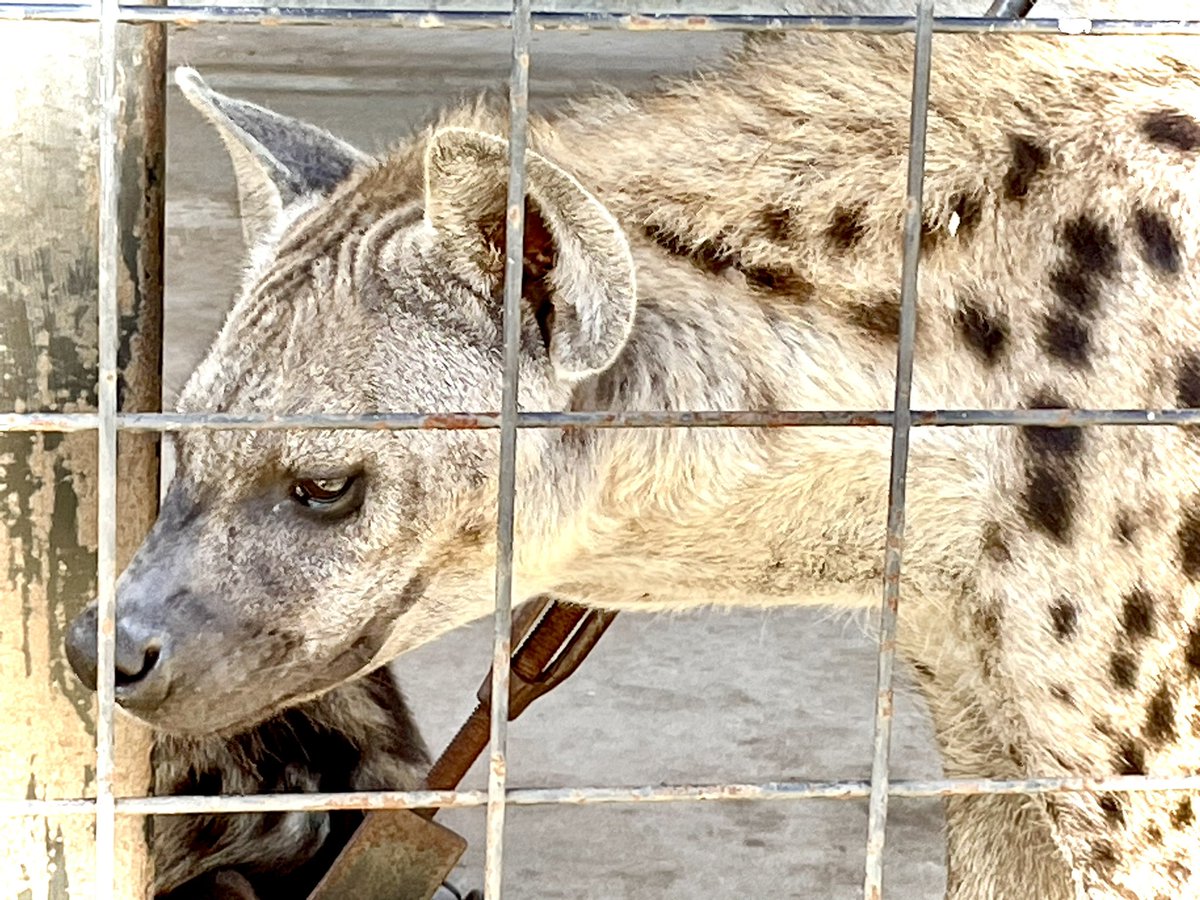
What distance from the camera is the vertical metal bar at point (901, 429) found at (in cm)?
117

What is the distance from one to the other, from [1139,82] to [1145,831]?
63 centimetres

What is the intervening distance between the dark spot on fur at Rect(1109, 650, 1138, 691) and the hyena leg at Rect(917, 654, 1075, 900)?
242 millimetres

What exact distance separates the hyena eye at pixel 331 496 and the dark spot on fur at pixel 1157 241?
67cm

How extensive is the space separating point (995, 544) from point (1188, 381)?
211 millimetres

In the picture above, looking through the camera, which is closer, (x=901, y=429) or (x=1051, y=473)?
(x=901, y=429)

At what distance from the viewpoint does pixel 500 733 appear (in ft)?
3.80

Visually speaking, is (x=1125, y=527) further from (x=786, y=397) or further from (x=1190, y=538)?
(x=786, y=397)

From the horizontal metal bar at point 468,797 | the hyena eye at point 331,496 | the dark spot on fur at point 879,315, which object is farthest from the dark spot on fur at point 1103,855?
the hyena eye at point 331,496

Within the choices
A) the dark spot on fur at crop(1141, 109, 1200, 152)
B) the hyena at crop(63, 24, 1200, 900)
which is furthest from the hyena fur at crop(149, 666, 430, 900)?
the dark spot on fur at crop(1141, 109, 1200, 152)

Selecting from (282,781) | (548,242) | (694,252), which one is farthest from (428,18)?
(282,781)

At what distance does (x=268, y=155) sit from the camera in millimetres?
1754

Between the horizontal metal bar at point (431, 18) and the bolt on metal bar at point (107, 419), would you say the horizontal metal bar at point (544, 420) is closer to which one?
the bolt on metal bar at point (107, 419)

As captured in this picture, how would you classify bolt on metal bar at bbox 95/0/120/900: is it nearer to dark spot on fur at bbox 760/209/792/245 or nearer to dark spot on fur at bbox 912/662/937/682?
dark spot on fur at bbox 760/209/792/245

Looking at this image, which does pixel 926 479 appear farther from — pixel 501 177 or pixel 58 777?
pixel 58 777
